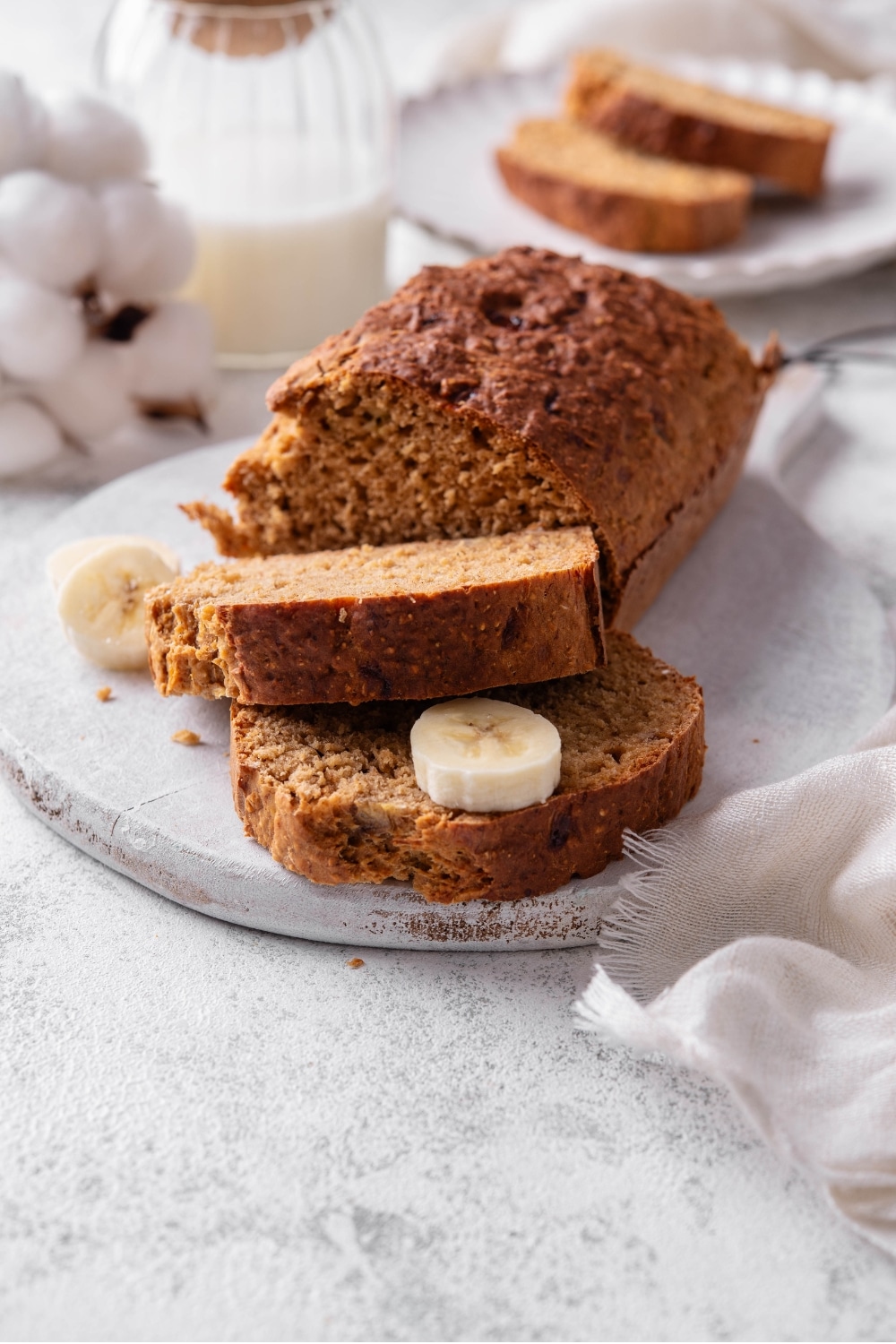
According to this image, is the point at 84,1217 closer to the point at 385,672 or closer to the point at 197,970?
the point at 197,970

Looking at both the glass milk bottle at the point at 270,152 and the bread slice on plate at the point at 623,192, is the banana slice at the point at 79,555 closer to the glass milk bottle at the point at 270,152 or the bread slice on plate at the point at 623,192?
the glass milk bottle at the point at 270,152

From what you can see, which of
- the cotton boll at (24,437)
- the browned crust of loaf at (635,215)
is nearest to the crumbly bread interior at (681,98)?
the browned crust of loaf at (635,215)

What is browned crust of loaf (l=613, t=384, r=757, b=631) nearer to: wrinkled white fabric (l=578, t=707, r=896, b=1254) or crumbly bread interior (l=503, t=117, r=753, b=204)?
wrinkled white fabric (l=578, t=707, r=896, b=1254)

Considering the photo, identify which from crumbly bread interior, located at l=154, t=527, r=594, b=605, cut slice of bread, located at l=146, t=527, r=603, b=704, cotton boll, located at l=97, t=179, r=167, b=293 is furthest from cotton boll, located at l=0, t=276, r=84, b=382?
cut slice of bread, located at l=146, t=527, r=603, b=704

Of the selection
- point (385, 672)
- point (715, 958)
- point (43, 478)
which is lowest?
point (43, 478)

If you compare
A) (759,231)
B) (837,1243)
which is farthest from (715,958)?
(759,231)
